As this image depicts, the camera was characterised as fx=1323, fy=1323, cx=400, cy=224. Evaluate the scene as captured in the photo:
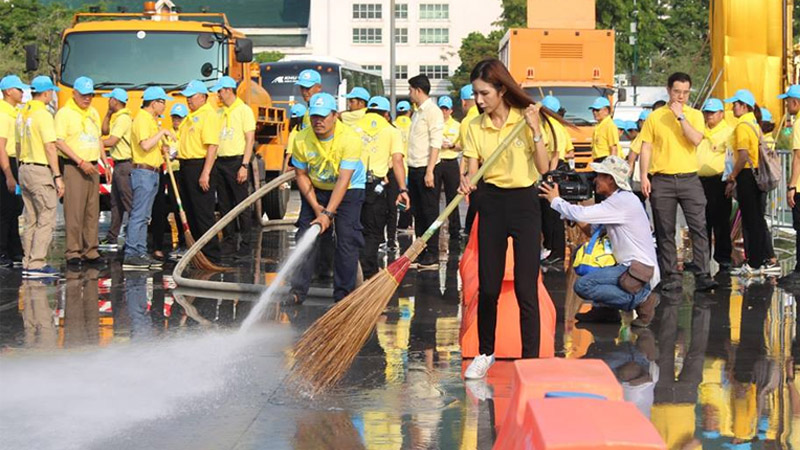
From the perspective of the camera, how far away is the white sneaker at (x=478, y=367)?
8039 millimetres

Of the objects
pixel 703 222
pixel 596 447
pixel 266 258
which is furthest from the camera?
pixel 266 258

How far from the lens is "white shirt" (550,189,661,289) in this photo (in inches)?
396

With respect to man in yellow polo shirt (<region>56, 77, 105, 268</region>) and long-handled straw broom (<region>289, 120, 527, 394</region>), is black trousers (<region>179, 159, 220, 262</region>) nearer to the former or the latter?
man in yellow polo shirt (<region>56, 77, 105, 268</region>)

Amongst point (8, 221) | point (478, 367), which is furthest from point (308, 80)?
point (478, 367)

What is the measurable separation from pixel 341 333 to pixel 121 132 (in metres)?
7.87

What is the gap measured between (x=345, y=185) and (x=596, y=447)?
274 inches

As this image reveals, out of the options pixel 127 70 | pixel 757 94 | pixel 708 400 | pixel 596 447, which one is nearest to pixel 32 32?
pixel 127 70

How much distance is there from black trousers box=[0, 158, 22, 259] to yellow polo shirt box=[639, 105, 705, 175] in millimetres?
7085

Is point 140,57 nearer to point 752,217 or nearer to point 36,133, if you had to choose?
point 36,133

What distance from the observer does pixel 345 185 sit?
10359 mm

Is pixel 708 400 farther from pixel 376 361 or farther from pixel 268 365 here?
pixel 268 365

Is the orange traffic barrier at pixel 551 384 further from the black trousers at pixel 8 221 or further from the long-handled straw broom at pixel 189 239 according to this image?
the black trousers at pixel 8 221

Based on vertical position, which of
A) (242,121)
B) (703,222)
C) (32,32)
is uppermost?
(32,32)

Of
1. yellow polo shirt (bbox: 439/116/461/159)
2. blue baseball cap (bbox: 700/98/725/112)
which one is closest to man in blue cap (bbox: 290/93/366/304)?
blue baseball cap (bbox: 700/98/725/112)
